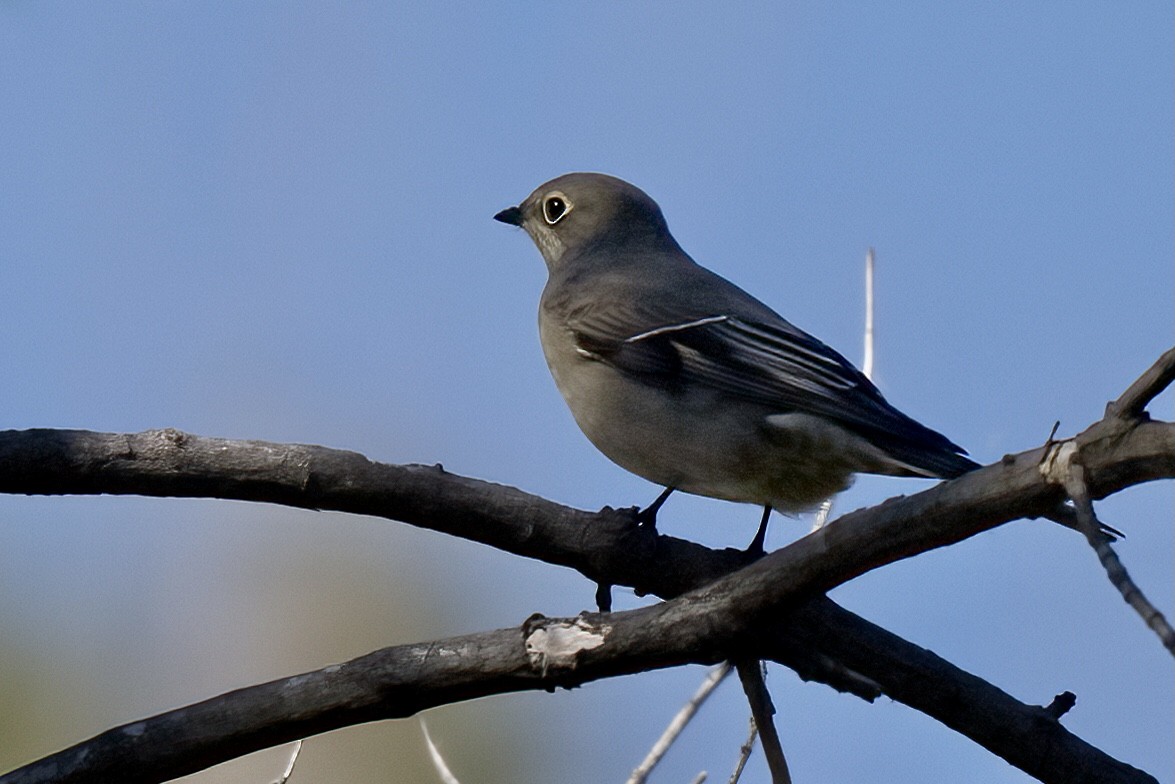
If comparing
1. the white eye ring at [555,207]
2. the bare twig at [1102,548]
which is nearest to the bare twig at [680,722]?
the bare twig at [1102,548]

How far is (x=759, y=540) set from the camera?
5.36m

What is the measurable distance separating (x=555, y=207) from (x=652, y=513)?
3359 mm

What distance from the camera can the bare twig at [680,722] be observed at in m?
4.17

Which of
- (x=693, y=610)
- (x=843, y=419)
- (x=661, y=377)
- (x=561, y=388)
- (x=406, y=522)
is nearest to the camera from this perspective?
(x=693, y=610)

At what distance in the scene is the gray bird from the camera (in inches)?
205

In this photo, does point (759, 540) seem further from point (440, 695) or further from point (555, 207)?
point (555, 207)

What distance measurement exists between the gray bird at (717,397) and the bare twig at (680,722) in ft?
2.53

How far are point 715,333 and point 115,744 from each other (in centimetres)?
324

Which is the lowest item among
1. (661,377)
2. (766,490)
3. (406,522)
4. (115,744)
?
(115,744)

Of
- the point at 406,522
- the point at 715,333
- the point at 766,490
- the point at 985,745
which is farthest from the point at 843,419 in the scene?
the point at 406,522

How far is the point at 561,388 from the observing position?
6297mm

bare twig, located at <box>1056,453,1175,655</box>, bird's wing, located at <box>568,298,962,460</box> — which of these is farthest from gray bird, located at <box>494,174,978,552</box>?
bare twig, located at <box>1056,453,1175,655</box>

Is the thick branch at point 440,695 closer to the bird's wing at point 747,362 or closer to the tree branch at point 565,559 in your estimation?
the tree branch at point 565,559

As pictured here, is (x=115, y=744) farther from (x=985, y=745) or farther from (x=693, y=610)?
(x=985, y=745)
